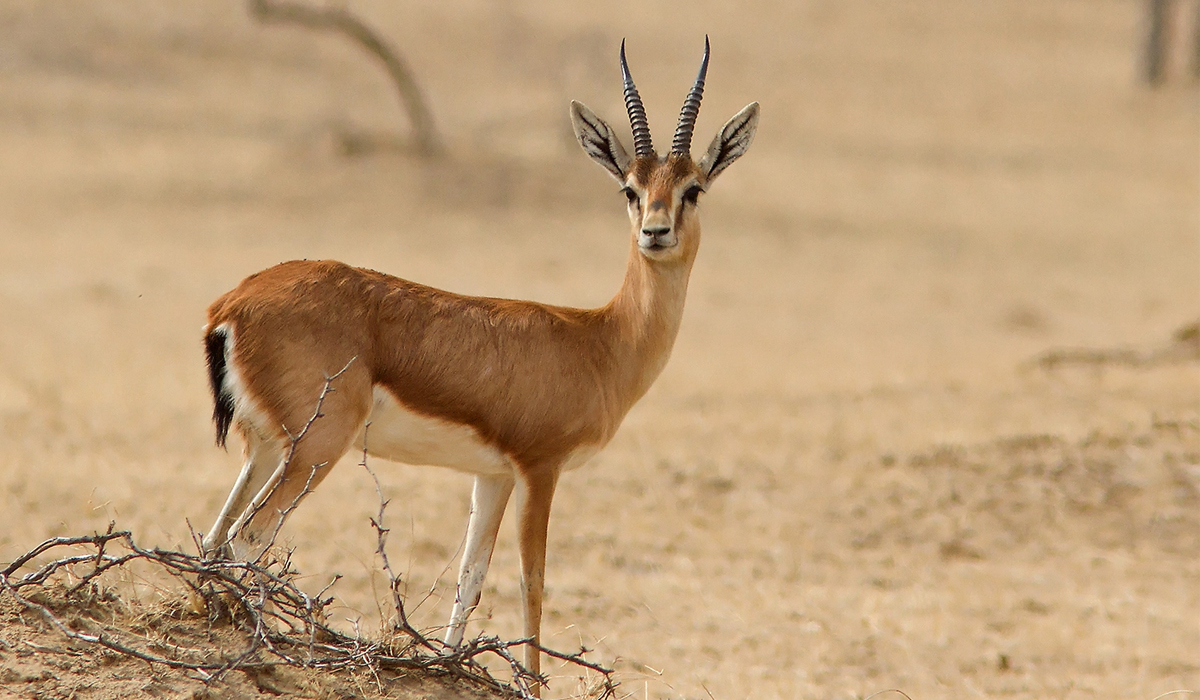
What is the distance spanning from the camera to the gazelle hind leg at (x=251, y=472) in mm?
5281

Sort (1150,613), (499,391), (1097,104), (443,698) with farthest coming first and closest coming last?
(1097,104), (1150,613), (499,391), (443,698)

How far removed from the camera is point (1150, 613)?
25.6 feet

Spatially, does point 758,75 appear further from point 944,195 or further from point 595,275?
point 595,275

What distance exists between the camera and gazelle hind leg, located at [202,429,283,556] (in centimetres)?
528

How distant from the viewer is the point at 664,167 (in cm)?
614

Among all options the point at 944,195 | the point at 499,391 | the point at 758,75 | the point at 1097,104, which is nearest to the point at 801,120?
the point at 758,75

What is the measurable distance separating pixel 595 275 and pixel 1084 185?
12991mm

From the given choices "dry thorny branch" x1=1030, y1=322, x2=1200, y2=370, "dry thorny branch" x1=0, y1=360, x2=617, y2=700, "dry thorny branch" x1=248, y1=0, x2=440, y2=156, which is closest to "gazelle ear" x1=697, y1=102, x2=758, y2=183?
"dry thorny branch" x1=0, y1=360, x2=617, y2=700

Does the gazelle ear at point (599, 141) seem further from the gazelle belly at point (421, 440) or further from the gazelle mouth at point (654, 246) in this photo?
the gazelle belly at point (421, 440)

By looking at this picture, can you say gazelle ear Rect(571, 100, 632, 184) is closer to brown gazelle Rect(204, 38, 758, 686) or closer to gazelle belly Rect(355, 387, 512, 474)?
brown gazelle Rect(204, 38, 758, 686)

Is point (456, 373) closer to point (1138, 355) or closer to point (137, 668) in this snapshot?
point (137, 668)

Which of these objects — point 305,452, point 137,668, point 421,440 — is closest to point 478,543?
point 421,440

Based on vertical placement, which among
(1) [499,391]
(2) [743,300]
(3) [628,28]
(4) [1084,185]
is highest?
(3) [628,28]

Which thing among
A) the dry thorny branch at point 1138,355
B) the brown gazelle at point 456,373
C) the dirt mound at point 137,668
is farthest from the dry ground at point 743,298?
the brown gazelle at point 456,373
